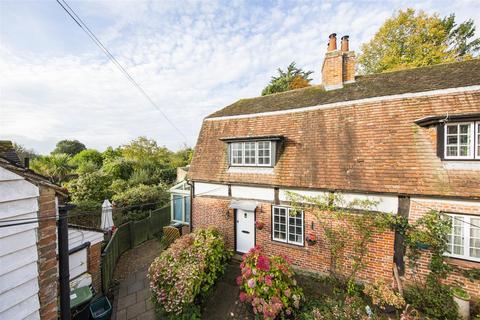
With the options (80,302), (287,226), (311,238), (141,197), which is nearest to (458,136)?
A: (311,238)

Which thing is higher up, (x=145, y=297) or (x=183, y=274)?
(x=183, y=274)

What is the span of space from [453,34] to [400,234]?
22981mm

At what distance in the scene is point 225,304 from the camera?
6.39 meters

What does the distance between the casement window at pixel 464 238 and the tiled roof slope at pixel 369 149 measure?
2.46 feet

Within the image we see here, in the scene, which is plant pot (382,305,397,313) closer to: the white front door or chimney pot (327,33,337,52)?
the white front door

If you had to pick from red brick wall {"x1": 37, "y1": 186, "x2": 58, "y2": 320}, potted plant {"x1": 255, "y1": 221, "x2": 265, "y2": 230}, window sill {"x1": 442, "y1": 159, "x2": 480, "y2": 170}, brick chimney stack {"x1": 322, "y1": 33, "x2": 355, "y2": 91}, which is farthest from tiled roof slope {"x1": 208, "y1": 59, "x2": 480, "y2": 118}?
Answer: red brick wall {"x1": 37, "y1": 186, "x2": 58, "y2": 320}

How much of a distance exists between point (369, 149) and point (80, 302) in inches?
410

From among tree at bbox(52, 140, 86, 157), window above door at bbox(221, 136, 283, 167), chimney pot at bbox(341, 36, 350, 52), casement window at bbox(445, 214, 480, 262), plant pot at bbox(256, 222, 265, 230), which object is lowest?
plant pot at bbox(256, 222, 265, 230)

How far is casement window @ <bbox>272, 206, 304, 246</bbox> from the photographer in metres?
7.82

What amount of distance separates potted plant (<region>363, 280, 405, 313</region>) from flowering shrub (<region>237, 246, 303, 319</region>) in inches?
81.0

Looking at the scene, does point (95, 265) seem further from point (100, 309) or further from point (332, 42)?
point (332, 42)

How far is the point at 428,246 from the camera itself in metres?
5.89

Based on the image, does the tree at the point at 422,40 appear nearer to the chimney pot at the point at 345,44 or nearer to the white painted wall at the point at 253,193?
the chimney pot at the point at 345,44

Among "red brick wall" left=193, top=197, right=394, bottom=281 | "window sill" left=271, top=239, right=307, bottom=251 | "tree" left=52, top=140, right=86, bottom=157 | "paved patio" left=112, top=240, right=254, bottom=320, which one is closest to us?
"paved patio" left=112, top=240, right=254, bottom=320
